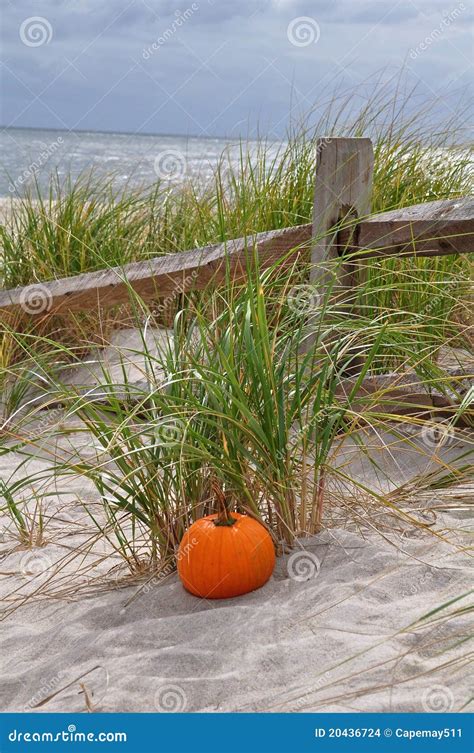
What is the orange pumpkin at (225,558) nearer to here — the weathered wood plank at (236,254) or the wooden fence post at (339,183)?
the weathered wood plank at (236,254)

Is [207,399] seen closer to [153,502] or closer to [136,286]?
[153,502]

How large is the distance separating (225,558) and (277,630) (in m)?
0.31

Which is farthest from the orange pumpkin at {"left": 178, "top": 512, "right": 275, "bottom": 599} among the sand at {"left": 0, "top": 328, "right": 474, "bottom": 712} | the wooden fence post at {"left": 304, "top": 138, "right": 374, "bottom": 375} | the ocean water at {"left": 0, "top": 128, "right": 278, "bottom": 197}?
the ocean water at {"left": 0, "top": 128, "right": 278, "bottom": 197}

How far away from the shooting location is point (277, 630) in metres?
2.29

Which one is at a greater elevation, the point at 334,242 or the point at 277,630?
the point at 334,242

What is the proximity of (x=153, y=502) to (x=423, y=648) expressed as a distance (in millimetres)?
1052

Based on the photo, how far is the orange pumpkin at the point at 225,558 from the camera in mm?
2535

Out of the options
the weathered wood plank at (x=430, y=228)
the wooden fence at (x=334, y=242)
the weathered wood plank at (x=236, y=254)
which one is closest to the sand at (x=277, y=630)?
the wooden fence at (x=334, y=242)

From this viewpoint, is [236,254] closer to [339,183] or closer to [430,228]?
[339,183]

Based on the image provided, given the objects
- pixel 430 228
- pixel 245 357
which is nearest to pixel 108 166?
pixel 430 228

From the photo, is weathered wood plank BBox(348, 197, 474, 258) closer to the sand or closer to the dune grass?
the dune grass

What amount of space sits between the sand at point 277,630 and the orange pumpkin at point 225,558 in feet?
0.15
